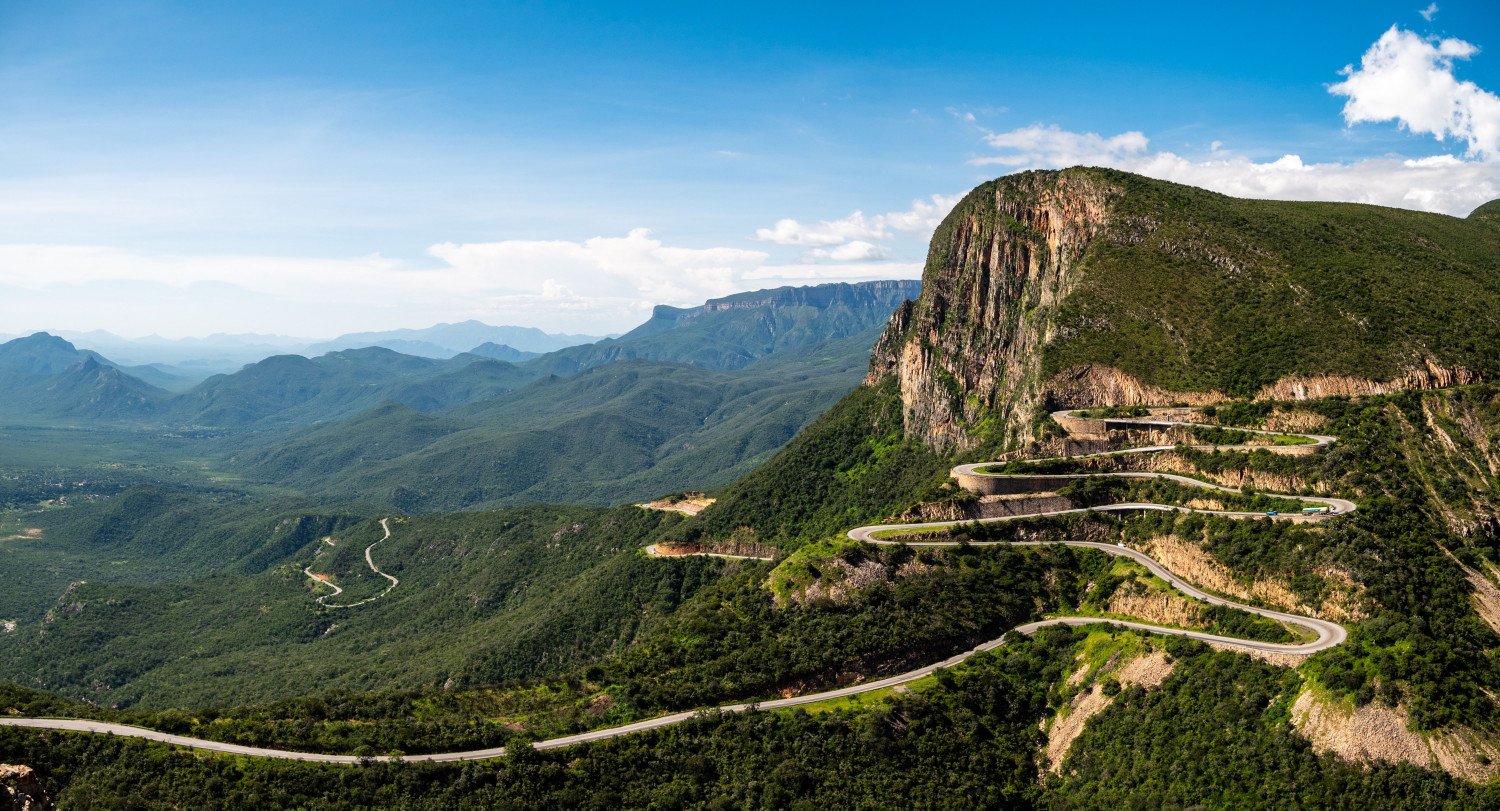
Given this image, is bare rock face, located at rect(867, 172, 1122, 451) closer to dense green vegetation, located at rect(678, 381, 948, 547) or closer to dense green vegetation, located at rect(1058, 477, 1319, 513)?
dense green vegetation, located at rect(678, 381, 948, 547)

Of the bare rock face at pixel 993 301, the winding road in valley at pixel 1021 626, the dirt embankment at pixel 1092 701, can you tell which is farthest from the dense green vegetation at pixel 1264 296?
the dirt embankment at pixel 1092 701

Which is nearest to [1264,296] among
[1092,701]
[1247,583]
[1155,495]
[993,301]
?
[1155,495]

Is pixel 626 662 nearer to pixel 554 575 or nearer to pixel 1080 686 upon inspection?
pixel 1080 686

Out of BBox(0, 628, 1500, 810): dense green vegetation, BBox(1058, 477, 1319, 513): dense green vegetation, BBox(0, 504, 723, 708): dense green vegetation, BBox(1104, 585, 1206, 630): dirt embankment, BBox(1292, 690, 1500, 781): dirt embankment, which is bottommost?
BBox(0, 504, 723, 708): dense green vegetation

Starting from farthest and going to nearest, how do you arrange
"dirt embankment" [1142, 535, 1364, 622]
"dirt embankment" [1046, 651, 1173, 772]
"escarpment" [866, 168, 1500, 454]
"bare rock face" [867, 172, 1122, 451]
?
1. "bare rock face" [867, 172, 1122, 451]
2. "escarpment" [866, 168, 1500, 454]
3. "dirt embankment" [1046, 651, 1173, 772]
4. "dirt embankment" [1142, 535, 1364, 622]

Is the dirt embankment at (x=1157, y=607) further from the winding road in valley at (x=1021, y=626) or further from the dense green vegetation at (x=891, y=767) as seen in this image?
the dense green vegetation at (x=891, y=767)

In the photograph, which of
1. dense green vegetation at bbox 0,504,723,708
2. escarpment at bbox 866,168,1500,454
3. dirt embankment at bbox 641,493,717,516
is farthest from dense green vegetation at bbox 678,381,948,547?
dense green vegetation at bbox 0,504,723,708
